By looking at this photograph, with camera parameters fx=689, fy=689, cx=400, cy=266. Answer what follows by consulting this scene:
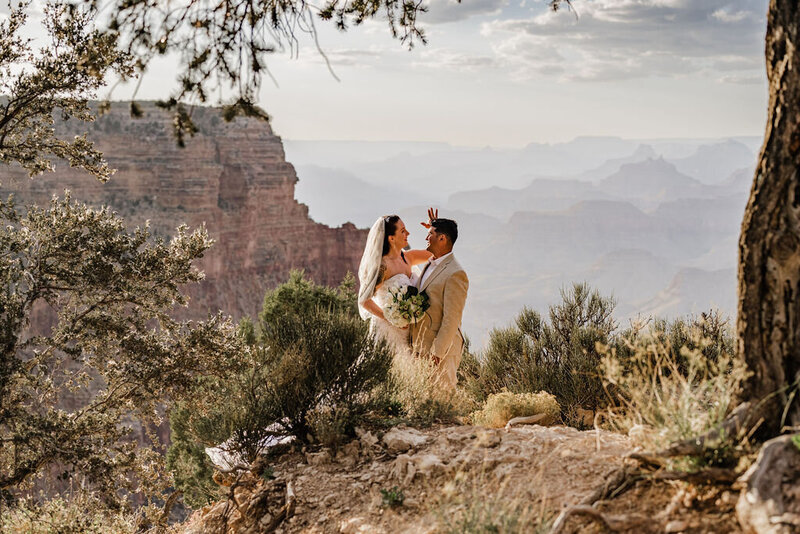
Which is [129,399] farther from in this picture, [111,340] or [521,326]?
[521,326]

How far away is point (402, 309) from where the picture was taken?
6.98 m

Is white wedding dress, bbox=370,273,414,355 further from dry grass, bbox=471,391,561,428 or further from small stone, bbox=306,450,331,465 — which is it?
small stone, bbox=306,450,331,465

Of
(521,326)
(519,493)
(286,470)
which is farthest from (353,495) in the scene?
(521,326)

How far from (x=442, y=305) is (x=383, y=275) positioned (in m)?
0.72

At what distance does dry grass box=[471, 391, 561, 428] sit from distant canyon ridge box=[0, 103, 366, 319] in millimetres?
39637

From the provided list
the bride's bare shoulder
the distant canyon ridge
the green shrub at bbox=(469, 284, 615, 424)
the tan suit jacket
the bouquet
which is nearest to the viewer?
the bouquet

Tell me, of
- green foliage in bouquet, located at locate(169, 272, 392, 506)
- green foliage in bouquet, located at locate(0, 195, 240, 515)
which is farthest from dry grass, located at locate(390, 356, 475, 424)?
green foliage in bouquet, located at locate(0, 195, 240, 515)

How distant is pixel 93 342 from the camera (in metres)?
6.48

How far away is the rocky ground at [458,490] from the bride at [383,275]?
1817mm

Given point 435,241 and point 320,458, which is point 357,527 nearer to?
point 320,458

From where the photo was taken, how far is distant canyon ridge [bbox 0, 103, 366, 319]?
45.9 m

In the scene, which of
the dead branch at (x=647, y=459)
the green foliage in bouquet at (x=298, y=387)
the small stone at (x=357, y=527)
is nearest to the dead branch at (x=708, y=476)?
the dead branch at (x=647, y=459)

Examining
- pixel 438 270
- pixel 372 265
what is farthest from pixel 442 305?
pixel 372 265

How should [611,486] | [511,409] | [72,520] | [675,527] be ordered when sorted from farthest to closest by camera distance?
[511,409] → [72,520] → [611,486] → [675,527]
